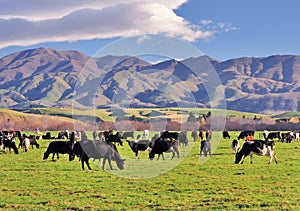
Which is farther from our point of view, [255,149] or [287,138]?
[287,138]

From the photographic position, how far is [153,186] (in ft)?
66.2

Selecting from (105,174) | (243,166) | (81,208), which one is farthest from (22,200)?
(243,166)

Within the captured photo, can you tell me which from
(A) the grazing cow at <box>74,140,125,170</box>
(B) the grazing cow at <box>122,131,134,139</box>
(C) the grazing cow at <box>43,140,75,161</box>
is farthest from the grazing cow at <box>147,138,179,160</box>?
(B) the grazing cow at <box>122,131,134,139</box>

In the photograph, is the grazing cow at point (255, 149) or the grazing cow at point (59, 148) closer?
the grazing cow at point (255, 149)

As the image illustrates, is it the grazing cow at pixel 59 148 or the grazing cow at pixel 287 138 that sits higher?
the grazing cow at pixel 287 138

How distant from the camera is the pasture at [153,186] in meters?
15.8

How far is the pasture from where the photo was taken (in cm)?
1577

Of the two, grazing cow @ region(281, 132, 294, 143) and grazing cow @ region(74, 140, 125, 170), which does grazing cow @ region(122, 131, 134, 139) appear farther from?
grazing cow @ region(74, 140, 125, 170)

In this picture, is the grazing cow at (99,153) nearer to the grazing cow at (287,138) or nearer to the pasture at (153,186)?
the pasture at (153,186)

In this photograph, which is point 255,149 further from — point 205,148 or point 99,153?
point 99,153

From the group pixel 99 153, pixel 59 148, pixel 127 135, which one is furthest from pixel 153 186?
pixel 127 135

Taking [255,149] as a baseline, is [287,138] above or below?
above

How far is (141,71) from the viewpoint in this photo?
35.0 metres

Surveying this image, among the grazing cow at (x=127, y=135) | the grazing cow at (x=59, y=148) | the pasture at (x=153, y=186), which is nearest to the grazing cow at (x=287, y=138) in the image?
the grazing cow at (x=127, y=135)
